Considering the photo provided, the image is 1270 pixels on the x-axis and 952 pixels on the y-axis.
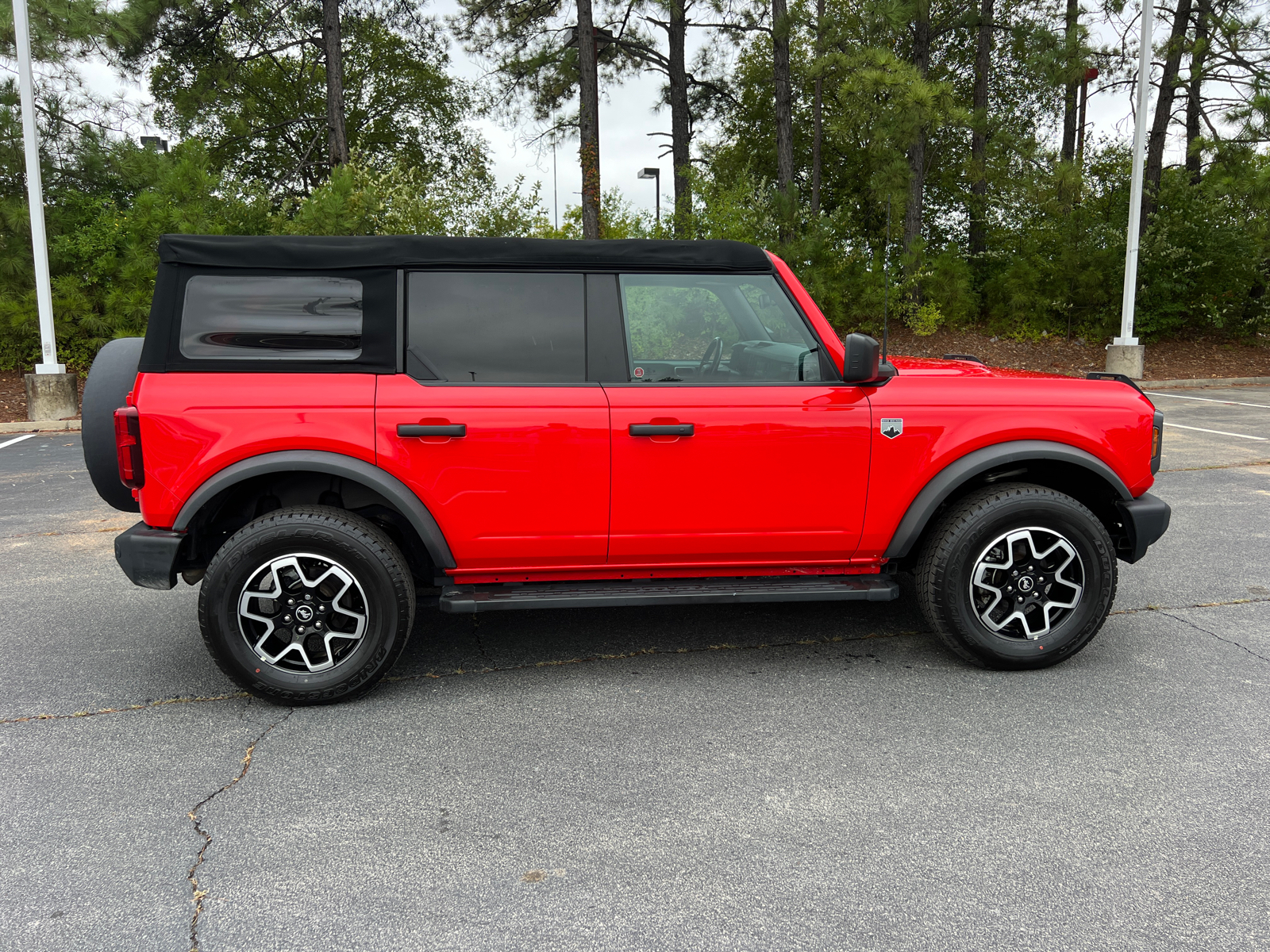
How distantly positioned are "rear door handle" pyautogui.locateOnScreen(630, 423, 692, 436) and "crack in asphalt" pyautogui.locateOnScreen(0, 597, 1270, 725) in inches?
43.5

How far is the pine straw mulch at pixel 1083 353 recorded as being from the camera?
17.4 metres

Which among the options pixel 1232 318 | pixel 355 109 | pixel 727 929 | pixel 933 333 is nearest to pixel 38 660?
pixel 727 929

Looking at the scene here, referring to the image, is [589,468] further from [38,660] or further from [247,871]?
[38,660]

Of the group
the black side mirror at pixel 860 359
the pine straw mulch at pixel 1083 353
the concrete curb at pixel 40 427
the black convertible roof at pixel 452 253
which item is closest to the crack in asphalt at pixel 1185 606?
the black side mirror at pixel 860 359

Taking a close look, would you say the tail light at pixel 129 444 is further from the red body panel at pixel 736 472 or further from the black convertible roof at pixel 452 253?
the red body panel at pixel 736 472

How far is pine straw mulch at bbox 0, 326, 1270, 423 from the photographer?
1744 centimetres

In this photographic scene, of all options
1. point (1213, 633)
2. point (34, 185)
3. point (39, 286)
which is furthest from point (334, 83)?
point (1213, 633)

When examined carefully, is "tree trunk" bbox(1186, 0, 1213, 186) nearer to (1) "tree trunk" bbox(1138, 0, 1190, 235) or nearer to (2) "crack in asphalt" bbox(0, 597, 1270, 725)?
(1) "tree trunk" bbox(1138, 0, 1190, 235)

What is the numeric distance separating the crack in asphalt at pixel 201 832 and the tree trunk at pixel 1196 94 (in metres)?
20.5

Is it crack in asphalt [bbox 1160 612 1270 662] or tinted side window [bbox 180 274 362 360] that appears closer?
tinted side window [bbox 180 274 362 360]

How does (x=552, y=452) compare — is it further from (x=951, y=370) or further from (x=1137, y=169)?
(x=1137, y=169)

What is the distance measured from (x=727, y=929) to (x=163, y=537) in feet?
8.22

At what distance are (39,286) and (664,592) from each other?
12419 mm

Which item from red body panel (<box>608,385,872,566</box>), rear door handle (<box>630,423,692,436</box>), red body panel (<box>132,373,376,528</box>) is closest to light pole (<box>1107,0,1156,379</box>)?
red body panel (<box>608,385,872,566</box>)
